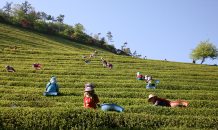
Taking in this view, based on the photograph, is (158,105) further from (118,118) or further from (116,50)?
(116,50)

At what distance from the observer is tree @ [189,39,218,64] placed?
49438 millimetres

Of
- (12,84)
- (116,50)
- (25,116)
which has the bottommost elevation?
(12,84)

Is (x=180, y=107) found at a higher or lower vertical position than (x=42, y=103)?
higher

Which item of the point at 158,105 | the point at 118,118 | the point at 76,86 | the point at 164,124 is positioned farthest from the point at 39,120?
the point at 76,86

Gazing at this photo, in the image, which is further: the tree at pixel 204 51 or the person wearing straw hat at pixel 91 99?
the tree at pixel 204 51

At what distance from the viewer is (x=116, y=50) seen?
75.8 meters

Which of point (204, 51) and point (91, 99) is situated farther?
point (204, 51)

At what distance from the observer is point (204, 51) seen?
49.9m

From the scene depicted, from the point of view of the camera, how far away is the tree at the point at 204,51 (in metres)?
49.4

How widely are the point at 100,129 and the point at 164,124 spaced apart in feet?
8.61

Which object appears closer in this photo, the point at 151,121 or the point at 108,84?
the point at 151,121

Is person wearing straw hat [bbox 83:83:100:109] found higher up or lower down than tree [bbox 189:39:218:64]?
lower down

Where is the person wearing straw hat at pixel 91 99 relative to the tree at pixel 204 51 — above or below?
below

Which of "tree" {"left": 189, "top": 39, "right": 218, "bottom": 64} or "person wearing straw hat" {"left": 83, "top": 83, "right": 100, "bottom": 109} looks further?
"tree" {"left": 189, "top": 39, "right": 218, "bottom": 64}
